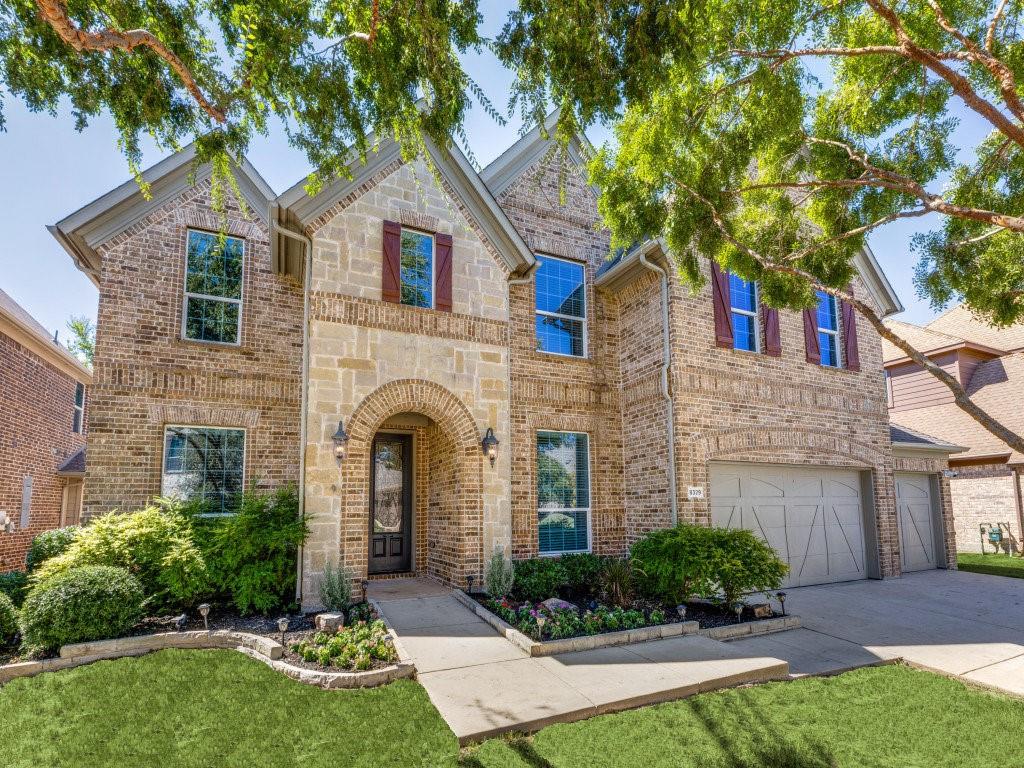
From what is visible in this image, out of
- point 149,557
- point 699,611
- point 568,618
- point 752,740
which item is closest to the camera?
point 752,740

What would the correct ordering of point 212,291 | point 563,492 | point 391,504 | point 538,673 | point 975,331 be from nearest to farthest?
point 538,673 → point 212,291 → point 391,504 → point 563,492 → point 975,331

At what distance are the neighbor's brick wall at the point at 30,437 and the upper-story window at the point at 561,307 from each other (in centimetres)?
967

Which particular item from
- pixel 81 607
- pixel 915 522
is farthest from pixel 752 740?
pixel 915 522

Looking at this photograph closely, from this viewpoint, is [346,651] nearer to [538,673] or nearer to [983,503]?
[538,673]

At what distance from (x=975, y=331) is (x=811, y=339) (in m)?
12.5

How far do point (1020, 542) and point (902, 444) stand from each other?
7.83 metres

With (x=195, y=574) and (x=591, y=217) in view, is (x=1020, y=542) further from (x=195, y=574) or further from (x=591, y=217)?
(x=195, y=574)

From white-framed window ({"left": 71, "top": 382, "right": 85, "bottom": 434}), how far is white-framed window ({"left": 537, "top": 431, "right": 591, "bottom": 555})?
1470 centimetres

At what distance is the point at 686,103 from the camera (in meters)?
7.74

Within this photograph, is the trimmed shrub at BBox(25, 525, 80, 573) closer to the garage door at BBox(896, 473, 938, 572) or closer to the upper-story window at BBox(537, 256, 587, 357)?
the upper-story window at BBox(537, 256, 587, 357)

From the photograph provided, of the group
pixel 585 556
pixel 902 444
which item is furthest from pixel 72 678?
pixel 902 444

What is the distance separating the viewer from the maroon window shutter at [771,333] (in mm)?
12352

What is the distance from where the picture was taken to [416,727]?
5090 mm

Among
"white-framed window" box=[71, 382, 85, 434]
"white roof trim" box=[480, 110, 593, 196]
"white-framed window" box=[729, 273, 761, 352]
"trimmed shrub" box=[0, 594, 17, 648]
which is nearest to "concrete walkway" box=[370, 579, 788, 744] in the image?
"trimmed shrub" box=[0, 594, 17, 648]
